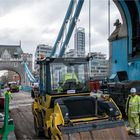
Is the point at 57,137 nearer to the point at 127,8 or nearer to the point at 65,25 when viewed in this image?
the point at 127,8

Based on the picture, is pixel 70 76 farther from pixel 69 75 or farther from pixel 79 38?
pixel 79 38

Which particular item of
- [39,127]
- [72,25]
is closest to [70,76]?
[39,127]

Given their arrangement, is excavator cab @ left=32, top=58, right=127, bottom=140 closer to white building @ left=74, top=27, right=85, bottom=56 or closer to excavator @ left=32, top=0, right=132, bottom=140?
excavator @ left=32, top=0, right=132, bottom=140

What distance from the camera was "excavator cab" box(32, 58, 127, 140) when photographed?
297 inches

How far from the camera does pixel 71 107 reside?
28.4 ft

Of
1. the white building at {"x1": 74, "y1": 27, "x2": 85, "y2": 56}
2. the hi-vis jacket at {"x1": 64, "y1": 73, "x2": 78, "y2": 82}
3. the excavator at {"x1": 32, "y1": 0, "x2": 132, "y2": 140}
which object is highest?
the white building at {"x1": 74, "y1": 27, "x2": 85, "y2": 56}

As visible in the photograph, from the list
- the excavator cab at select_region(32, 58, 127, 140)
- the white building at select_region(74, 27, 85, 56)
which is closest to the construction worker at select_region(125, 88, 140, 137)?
the excavator cab at select_region(32, 58, 127, 140)

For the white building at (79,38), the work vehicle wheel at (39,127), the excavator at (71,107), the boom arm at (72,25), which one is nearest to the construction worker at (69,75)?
the excavator at (71,107)

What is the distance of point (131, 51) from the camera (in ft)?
64.3

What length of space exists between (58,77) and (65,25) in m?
27.9

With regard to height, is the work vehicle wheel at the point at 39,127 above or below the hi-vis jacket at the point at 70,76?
below

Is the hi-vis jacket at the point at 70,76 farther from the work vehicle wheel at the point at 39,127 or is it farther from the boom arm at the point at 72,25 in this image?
the boom arm at the point at 72,25

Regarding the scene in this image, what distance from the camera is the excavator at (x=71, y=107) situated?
24.7 feet

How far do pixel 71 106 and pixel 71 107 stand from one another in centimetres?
2
